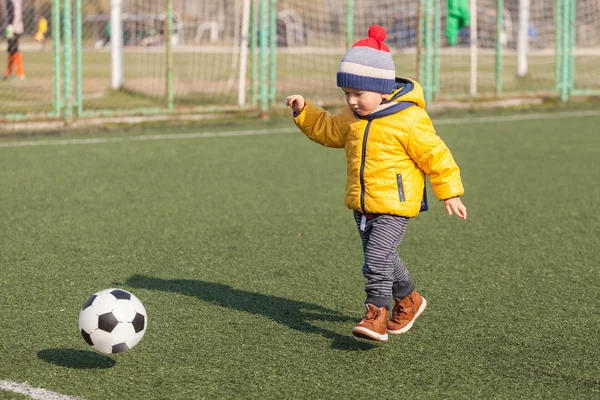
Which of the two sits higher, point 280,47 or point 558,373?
point 280,47

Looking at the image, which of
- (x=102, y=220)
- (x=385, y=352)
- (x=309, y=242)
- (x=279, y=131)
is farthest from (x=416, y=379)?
(x=279, y=131)

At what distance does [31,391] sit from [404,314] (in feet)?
5.58

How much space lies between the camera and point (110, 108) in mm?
12805

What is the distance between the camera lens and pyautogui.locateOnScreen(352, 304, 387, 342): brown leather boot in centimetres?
393

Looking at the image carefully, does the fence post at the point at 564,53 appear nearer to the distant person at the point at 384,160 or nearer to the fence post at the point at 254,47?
the fence post at the point at 254,47

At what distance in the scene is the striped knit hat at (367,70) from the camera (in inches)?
160

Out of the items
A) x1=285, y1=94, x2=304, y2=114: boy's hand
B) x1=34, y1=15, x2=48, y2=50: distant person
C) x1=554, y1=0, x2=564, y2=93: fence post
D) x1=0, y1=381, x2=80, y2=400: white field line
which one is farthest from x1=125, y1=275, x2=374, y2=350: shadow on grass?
x1=554, y1=0, x2=564, y2=93: fence post

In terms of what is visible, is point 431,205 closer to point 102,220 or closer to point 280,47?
point 102,220

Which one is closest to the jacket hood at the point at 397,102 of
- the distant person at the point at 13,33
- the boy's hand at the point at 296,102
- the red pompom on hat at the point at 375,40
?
the red pompom on hat at the point at 375,40

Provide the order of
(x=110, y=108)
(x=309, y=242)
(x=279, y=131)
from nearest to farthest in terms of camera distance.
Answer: (x=309, y=242) → (x=279, y=131) → (x=110, y=108)

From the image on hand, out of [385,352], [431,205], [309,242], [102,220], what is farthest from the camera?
[431,205]

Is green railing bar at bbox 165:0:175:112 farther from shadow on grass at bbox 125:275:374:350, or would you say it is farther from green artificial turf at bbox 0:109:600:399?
shadow on grass at bbox 125:275:374:350

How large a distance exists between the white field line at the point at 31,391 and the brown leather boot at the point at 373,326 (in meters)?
1.21

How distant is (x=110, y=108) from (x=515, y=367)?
9.83m
